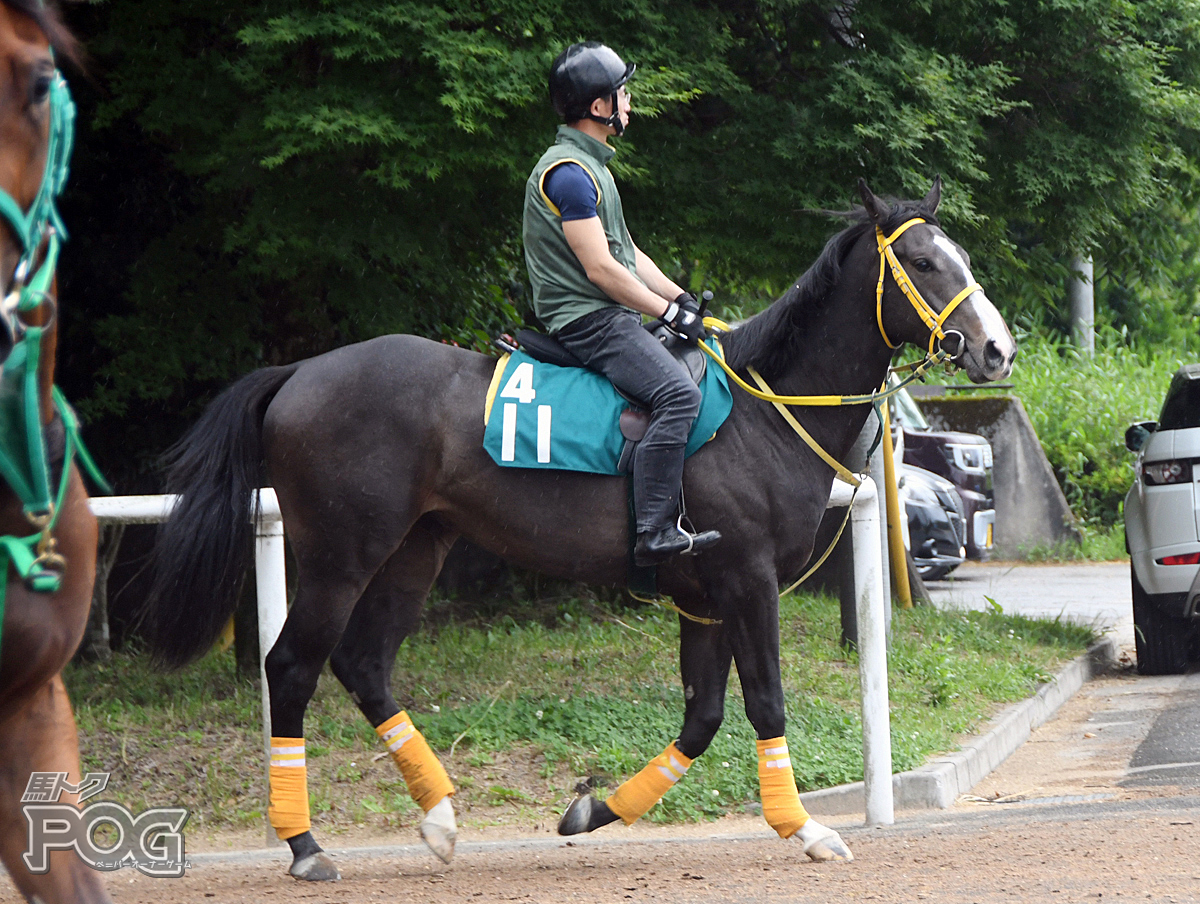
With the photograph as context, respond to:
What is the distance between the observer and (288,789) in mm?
5129

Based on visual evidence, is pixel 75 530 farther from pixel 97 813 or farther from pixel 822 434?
pixel 822 434

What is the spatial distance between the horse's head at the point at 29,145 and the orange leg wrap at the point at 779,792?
3580 mm

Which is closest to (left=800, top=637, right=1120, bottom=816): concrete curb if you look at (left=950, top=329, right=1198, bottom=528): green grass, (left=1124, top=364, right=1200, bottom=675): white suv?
(left=1124, top=364, right=1200, bottom=675): white suv

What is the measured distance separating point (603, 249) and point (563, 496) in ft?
3.11

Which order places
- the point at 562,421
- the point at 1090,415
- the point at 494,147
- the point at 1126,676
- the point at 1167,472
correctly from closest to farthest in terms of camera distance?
the point at 562,421
the point at 494,147
the point at 1167,472
the point at 1126,676
the point at 1090,415

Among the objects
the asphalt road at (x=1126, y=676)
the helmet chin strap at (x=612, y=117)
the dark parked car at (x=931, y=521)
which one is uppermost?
the helmet chin strap at (x=612, y=117)

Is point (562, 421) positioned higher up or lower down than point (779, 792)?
higher up

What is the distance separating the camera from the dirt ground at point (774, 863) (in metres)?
4.41

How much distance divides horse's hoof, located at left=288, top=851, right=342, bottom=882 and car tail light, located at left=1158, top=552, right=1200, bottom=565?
259 inches

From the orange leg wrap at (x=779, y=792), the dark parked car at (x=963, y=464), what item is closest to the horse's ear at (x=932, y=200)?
the orange leg wrap at (x=779, y=792)

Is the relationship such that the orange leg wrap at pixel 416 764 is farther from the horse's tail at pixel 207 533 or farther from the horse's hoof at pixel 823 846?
the horse's hoof at pixel 823 846

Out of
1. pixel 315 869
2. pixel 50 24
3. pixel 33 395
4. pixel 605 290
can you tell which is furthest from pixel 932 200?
pixel 33 395

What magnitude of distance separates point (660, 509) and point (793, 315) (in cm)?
104

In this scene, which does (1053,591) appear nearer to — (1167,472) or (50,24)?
(1167,472)
